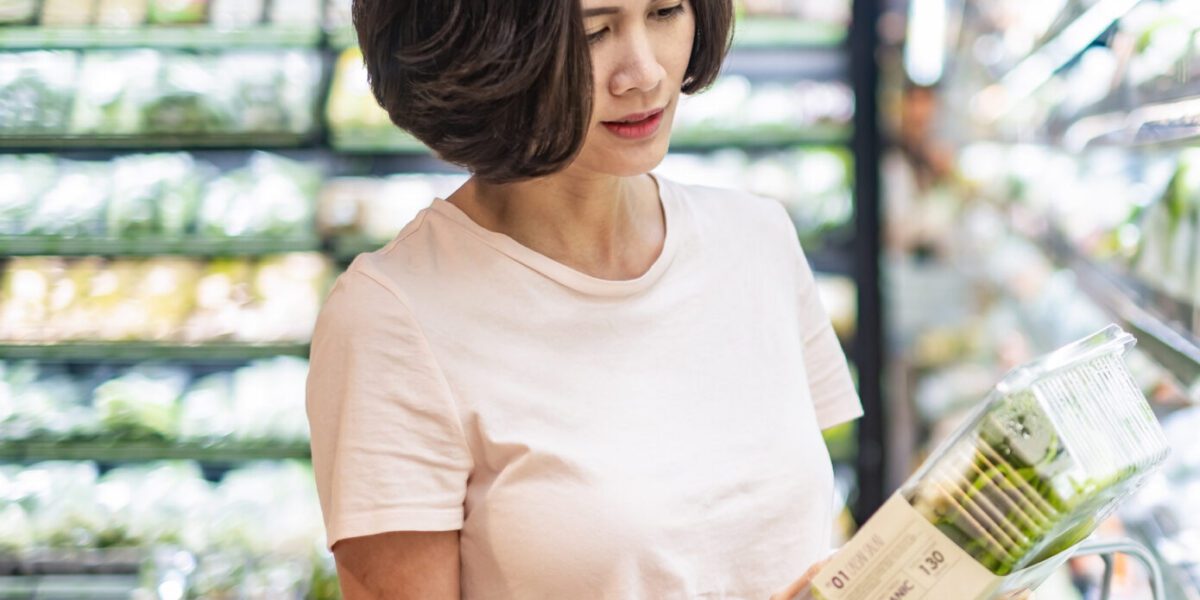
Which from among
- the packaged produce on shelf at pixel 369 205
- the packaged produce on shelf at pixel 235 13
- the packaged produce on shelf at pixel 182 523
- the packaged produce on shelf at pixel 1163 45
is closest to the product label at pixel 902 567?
the packaged produce on shelf at pixel 1163 45

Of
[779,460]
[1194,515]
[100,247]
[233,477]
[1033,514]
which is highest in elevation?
[1033,514]

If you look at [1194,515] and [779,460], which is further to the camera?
[1194,515]

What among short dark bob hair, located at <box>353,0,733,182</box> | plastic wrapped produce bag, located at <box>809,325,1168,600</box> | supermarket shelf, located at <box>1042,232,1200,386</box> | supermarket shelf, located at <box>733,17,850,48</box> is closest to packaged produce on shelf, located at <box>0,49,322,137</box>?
supermarket shelf, located at <box>733,17,850,48</box>

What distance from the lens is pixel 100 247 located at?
3.43 meters

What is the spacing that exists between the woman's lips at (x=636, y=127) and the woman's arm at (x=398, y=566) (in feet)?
1.54

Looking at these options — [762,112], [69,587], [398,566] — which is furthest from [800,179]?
[398,566]

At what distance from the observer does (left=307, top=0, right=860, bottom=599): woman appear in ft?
4.13

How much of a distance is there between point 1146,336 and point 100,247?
8.95ft

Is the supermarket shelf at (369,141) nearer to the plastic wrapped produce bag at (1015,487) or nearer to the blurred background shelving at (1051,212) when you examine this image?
the blurred background shelving at (1051,212)

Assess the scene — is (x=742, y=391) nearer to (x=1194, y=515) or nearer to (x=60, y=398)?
(x=1194, y=515)

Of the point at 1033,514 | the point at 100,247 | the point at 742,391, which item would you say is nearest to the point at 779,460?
the point at 742,391

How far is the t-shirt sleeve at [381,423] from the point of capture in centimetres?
125

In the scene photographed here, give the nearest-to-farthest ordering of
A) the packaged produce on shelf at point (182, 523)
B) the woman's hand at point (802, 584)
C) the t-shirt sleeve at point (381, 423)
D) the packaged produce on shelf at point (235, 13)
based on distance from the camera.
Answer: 1. the woman's hand at point (802, 584)
2. the t-shirt sleeve at point (381, 423)
3. the packaged produce on shelf at point (182, 523)
4. the packaged produce on shelf at point (235, 13)

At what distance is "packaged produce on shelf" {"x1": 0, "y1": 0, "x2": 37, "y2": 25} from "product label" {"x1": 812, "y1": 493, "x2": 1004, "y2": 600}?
10.2 feet
